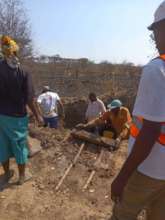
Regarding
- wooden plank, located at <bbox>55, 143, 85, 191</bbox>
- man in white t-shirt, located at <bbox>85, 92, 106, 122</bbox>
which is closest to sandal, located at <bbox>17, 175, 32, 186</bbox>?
wooden plank, located at <bbox>55, 143, 85, 191</bbox>

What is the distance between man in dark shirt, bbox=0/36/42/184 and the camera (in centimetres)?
459

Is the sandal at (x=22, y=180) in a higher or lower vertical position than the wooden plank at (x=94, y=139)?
lower

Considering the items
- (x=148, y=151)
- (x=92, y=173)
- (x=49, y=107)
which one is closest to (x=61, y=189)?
(x=92, y=173)

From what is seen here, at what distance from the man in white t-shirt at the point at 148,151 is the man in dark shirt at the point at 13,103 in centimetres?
248

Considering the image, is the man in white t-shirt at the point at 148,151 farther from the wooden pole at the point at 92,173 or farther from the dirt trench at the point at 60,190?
the wooden pole at the point at 92,173

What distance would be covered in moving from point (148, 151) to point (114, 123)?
5224mm

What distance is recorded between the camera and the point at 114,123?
7438 mm

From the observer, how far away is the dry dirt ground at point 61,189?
4398mm

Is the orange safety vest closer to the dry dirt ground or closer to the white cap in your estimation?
the white cap

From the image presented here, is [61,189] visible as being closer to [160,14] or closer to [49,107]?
[160,14]

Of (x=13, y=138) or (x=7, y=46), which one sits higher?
(x=7, y=46)

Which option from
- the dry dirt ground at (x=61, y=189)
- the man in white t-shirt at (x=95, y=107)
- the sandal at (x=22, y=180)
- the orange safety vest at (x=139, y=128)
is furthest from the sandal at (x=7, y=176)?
the man in white t-shirt at (x=95, y=107)

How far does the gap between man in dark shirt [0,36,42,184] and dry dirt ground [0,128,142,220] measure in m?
0.40

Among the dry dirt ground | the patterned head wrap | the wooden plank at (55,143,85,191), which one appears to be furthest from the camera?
the wooden plank at (55,143,85,191)
